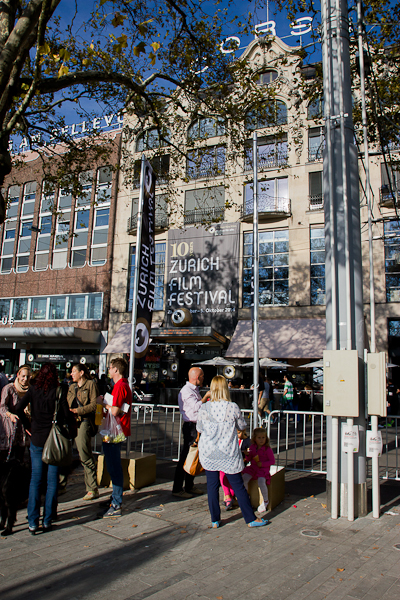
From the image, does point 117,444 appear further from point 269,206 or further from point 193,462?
point 269,206

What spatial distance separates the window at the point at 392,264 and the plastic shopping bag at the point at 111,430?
18.4 meters

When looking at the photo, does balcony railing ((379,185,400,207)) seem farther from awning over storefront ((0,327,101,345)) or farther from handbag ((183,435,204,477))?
handbag ((183,435,204,477))

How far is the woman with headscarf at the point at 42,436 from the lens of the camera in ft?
15.8

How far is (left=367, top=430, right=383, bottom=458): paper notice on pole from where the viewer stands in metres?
5.45

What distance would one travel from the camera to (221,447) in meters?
4.86

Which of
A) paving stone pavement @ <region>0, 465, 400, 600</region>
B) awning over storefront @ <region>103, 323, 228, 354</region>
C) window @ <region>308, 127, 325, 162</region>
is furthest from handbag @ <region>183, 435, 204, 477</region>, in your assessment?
window @ <region>308, 127, 325, 162</region>

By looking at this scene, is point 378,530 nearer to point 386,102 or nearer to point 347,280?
point 347,280

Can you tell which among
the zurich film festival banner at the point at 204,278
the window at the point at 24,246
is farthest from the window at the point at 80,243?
the zurich film festival banner at the point at 204,278

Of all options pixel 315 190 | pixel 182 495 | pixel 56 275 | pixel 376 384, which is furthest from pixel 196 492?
pixel 56 275

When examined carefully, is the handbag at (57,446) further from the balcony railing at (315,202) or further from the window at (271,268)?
the balcony railing at (315,202)

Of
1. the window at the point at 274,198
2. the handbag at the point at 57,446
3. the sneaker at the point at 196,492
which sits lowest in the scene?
the sneaker at the point at 196,492

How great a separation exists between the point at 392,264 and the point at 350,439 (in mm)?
17765

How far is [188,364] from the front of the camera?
81.7ft

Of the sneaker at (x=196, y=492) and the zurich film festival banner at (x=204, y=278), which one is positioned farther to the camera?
the zurich film festival banner at (x=204, y=278)
